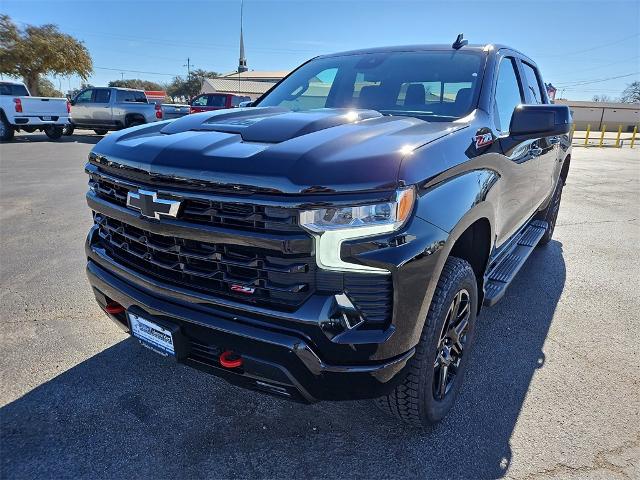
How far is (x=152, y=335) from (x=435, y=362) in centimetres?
133

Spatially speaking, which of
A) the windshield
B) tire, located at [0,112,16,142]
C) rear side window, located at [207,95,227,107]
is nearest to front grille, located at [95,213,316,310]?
the windshield

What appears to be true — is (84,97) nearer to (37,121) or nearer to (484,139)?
(37,121)

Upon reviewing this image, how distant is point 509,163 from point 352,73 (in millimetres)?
1338

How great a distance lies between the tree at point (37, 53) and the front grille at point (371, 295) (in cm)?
3797

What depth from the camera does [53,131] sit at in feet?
57.3

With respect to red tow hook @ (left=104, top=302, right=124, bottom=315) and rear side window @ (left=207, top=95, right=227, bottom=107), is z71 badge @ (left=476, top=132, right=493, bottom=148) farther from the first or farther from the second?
rear side window @ (left=207, top=95, right=227, bottom=107)

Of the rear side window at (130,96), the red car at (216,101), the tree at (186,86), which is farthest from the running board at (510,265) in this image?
the tree at (186,86)

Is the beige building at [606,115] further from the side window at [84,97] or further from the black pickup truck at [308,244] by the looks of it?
the black pickup truck at [308,244]

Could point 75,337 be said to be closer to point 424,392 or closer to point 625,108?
point 424,392

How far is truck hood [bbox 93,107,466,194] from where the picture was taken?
171 centimetres

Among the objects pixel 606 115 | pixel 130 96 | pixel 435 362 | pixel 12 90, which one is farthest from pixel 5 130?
pixel 606 115

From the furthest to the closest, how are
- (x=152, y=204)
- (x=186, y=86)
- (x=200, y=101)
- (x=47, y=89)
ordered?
(x=186, y=86) → (x=47, y=89) → (x=200, y=101) → (x=152, y=204)

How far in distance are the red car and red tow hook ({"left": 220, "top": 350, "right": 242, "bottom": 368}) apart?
17304 mm

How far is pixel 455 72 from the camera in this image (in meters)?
3.00
